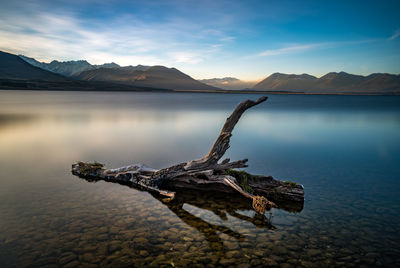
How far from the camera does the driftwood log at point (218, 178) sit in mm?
9531

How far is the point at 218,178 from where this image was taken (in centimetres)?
983

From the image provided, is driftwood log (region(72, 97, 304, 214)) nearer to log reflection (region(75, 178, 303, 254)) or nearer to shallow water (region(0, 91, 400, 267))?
log reflection (region(75, 178, 303, 254))

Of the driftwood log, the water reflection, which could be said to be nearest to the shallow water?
the water reflection

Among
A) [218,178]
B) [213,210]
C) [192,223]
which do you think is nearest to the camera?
[192,223]

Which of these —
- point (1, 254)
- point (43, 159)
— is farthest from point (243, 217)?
point (43, 159)

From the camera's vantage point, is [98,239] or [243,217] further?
[243,217]

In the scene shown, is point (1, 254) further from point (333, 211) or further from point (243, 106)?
point (333, 211)

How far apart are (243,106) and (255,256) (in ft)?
18.0

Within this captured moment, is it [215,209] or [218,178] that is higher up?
[218,178]

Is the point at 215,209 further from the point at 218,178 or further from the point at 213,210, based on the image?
the point at 218,178

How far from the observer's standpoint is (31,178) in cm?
1174

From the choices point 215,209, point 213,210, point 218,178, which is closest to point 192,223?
point 213,210

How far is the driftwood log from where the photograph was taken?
9531mm

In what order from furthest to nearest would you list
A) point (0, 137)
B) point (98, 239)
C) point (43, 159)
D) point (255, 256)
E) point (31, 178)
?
point (0, 137)
point (43, 159)
point (31, 178)
point (98, 239)
point (255, 256)
